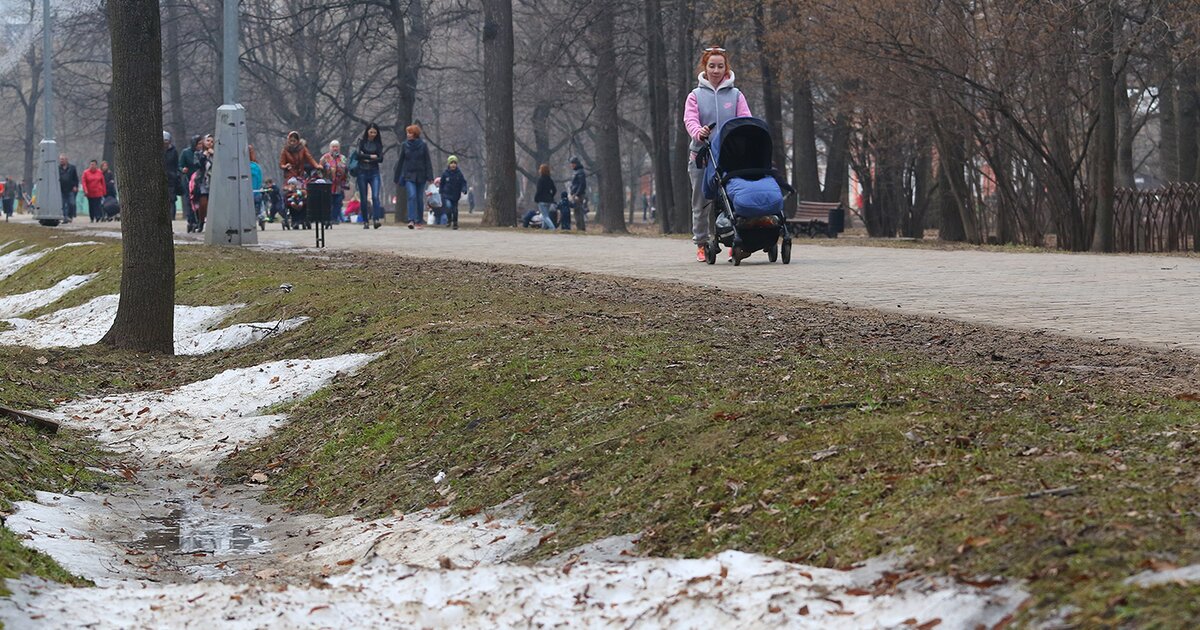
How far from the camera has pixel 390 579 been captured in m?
5.25

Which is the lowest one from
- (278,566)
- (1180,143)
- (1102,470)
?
(278,566)

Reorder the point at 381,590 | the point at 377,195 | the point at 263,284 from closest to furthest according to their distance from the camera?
1. the point at 381,590
2. the point at 263,284
3. the point at 377,195

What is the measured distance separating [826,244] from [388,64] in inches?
950

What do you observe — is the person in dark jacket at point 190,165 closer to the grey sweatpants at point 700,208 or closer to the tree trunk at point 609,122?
the tree trunk at point 609,122

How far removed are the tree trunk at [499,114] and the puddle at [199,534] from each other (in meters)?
28.3

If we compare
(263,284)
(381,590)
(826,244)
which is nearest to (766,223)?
(263,284)

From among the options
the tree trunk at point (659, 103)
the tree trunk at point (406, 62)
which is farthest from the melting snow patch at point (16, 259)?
the tree trunk at point (659, 103)

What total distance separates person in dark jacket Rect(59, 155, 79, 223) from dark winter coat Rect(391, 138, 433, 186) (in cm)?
1352

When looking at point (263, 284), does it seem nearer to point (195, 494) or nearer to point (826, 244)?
point (195, 494)

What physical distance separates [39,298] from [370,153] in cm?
1227

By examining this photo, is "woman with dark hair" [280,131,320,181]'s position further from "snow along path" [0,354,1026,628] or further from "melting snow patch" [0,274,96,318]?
"snow along path" [0,354,1026,628]

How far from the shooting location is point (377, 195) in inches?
1239

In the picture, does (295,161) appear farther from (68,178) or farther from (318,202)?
(68,178)

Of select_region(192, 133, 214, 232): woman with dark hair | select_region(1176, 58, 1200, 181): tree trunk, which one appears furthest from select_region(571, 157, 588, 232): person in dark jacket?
select_region(1176, 58, 1200, 181): tree trunk
